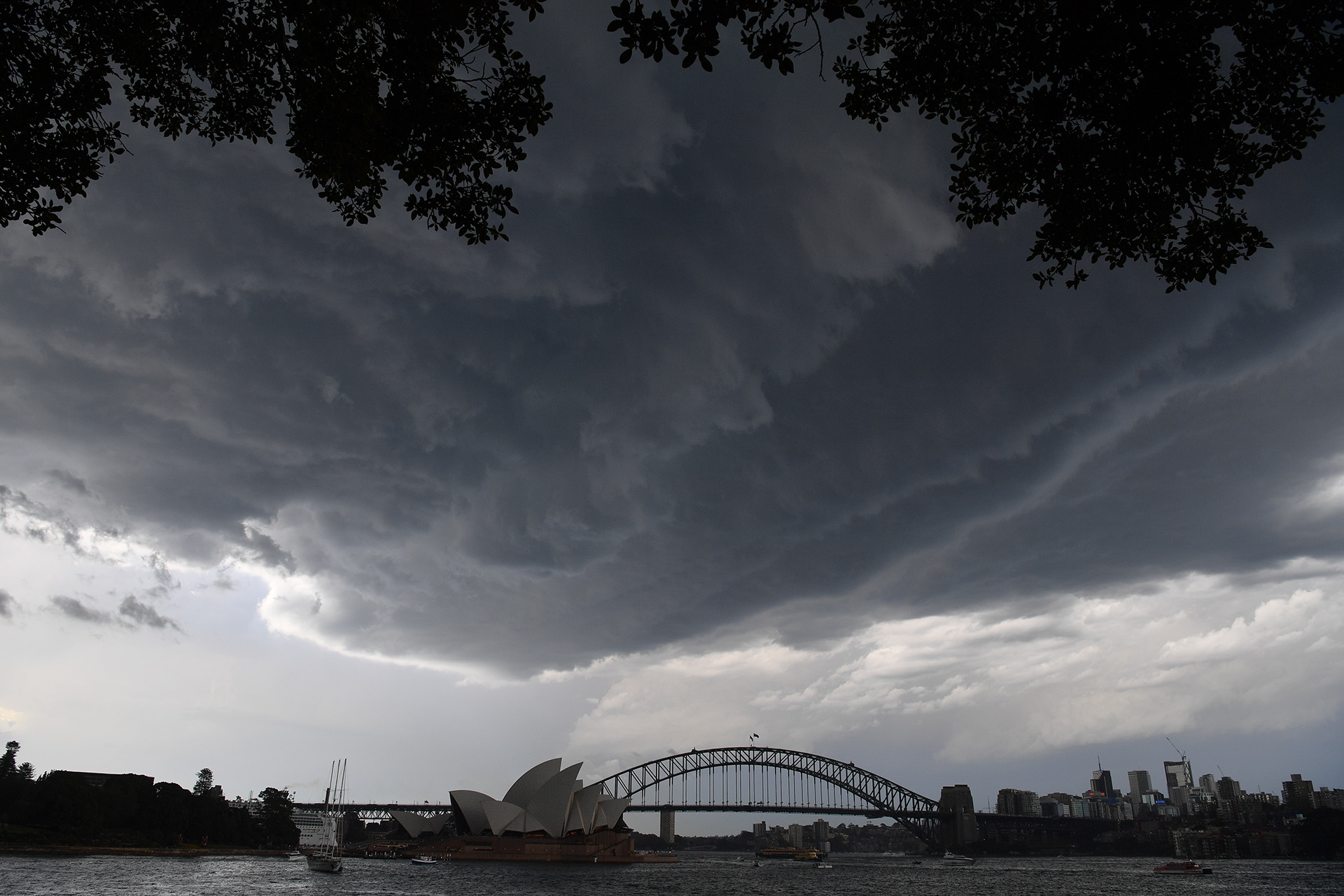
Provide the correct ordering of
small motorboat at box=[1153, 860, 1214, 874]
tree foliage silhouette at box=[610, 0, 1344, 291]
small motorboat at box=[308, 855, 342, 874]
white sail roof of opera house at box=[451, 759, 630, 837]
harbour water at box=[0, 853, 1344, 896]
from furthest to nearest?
1. white sail roof of opera house at box=[451, 759, 630, 837]
2. small motorboat at box=[1153, 860, 1214, 874]
3. small motorboat at box=[308, 855, 342, 874]
4. harbour water at box=[0, 853, 1344, 896]
5. tree foliage silhouette at box=[610, 0, 1344, 291]

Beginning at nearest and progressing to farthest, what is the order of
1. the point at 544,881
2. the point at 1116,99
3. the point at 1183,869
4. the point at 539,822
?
the point at 1116,99 < the point at 544,881 < the point at 1183,869 < the point at 539,822

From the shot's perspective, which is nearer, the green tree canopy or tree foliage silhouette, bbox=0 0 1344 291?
tree foliage silhouette, bbox=0 0 1344 291

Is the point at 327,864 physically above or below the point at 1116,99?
below

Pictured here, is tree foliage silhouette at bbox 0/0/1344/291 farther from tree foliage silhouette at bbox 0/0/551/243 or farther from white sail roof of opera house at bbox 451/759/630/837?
white sail roof of opera house at bbox 451/759/630/837

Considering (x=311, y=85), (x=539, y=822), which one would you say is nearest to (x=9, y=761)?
(x=539, y=822)

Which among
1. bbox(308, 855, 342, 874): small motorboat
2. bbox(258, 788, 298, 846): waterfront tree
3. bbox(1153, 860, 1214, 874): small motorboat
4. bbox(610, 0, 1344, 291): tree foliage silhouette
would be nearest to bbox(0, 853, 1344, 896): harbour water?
bbox(308, 855, 342, 874): small motorboat

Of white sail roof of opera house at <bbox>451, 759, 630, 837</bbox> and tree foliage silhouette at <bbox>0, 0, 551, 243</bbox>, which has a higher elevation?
tree foliage silhouette at <bbox>0, 0, 551, 243</bbox>

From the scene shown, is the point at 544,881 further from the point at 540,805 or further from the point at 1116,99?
the point at 1116,99

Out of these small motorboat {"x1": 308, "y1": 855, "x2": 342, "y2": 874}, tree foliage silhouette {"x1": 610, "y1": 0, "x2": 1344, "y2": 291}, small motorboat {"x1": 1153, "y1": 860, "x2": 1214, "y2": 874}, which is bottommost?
small motorboat {"x1": 1153, "y1": 860, "x2": 1214, "y2": 874}
